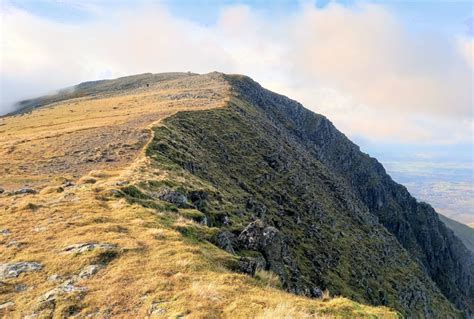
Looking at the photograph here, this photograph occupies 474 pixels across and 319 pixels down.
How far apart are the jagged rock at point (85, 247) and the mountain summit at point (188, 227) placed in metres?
0.11

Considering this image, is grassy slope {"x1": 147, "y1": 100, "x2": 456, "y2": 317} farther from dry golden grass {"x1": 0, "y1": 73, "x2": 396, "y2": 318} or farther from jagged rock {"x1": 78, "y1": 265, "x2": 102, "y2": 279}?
jagged rock {"x1": 78, "y1": 265, "x2": 102, "y2": 279}

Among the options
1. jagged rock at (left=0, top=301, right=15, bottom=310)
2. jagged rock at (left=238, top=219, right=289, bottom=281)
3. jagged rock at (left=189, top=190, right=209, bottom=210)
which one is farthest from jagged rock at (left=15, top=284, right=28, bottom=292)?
jagged rock at (left=189, top=190, right=209, bottom=210)

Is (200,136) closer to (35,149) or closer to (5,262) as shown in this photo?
(35,149)

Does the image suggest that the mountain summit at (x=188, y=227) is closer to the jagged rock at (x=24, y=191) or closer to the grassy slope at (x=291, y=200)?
the jagged rock at (x=24, y=191)

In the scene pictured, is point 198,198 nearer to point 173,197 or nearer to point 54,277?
point 173,197

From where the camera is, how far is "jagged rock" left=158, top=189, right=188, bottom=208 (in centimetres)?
3075

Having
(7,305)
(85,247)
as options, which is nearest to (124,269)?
(85,247)

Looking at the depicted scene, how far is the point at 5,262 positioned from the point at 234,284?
37.6 ft

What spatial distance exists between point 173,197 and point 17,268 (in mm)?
14398

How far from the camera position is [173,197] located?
3117 cm

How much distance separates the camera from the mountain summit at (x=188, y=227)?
50.0 ft

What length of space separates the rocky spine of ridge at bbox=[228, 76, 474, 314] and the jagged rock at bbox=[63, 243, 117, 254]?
106 metres

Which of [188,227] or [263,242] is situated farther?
[263,242]

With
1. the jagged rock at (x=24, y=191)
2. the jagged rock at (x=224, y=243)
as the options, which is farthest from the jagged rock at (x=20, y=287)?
the jagged rock at (x=24, y=191)
